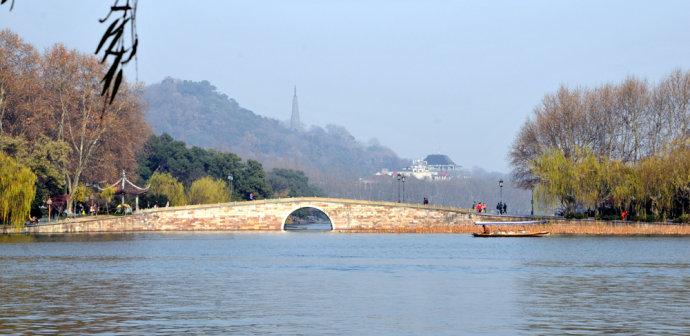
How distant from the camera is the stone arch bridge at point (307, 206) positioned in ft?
299

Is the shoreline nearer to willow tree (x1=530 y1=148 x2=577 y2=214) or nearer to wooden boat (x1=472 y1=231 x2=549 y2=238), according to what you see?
wooden boat (x1=472 y1=231 x2=549 y2=238)

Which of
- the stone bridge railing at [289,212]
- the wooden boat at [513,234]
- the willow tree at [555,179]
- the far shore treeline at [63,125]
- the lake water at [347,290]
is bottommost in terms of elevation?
the lake water at [347,290]

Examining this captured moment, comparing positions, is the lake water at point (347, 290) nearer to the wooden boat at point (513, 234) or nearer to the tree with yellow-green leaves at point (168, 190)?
the wooden boat at point (513, 234)


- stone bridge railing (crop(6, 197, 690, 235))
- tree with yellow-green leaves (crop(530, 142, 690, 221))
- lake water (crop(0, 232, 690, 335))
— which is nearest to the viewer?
lake water (crop(0, 232, 690, 335))

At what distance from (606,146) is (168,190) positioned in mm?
34721

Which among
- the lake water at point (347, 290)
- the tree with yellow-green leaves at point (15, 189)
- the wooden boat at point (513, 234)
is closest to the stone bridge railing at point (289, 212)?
the wooden boat at point (513, 234)

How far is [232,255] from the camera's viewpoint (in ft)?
185

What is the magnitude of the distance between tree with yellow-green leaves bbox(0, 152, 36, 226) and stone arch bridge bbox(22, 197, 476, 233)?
22.2 meters

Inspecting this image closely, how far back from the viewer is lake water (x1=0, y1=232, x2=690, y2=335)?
24.9 m

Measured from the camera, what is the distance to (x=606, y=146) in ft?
283

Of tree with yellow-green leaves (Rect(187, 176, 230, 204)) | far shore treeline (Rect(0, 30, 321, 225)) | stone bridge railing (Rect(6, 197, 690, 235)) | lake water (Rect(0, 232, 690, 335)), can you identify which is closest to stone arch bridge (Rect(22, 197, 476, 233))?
stone bridge railing (Rect(6, 197, 690, 235))

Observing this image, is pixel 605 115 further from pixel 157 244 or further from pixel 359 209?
pixel 157 244

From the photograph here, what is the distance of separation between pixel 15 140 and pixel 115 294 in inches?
1747

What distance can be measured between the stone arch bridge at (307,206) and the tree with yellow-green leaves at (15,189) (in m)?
22.2
